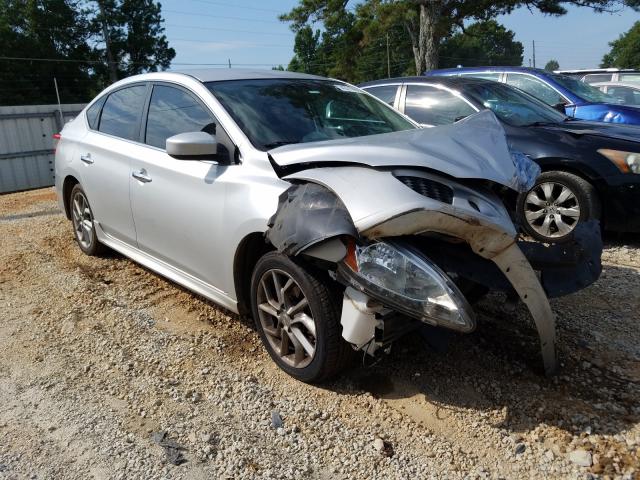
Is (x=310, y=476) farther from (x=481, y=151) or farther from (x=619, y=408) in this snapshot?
(x=481, y=151)

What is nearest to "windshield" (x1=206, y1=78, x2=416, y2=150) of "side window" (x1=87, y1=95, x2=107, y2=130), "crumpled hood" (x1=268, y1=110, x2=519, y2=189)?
"crumpled hood" (x1=268, y1=110, x2=519, y2=189)

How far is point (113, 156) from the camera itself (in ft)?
13.9

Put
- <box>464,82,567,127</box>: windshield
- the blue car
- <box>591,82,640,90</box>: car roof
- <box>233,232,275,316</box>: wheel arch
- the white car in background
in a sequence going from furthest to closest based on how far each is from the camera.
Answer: <box>591,82,640,90</box>: car roof < the white car in background < the blue car < <box>464,82,567,127</box>: windshield < <box>233,232,275,316</box>: wheel arch

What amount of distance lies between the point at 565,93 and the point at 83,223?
6.63 meters

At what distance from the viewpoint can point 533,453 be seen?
2.38m

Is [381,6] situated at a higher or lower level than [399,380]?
higher

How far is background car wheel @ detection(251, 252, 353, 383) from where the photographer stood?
268cm

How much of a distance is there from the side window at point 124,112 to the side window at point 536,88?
19.6ft

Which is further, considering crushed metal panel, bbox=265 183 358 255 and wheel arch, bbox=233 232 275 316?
wheel arch, bbox=233 232 275 316

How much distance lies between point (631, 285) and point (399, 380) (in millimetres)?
2394

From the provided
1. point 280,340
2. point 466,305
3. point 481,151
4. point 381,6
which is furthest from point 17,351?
point 381,6

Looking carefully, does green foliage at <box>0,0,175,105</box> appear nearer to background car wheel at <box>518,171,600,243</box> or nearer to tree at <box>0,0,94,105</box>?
tree at <box>0,0,94,105</box>

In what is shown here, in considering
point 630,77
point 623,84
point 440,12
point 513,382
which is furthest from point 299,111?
point 440,12

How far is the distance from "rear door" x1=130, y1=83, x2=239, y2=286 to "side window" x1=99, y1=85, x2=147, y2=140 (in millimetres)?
181
